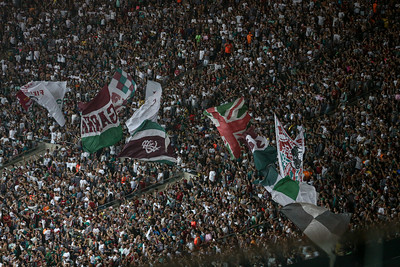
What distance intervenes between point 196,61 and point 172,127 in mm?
5216

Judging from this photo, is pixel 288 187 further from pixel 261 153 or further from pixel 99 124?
pixel 99 124

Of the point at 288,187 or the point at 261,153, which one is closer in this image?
the point at 288,187

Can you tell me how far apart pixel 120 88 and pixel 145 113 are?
1.86 meters

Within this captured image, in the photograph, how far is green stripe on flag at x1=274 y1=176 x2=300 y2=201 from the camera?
14.7m

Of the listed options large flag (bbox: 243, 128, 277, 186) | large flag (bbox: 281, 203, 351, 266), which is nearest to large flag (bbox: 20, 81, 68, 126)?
large flag (bbox: 243, 128, 277, 186)

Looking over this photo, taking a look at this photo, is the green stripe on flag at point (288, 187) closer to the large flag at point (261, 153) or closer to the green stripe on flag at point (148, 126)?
the large flag at point (261, 153)

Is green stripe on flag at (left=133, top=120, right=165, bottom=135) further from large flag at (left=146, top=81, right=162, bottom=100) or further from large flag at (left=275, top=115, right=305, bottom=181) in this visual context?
large flag at (left=275, top=115, right=305, bottom=181)

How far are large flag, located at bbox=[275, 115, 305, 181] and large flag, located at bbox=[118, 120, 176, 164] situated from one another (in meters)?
3.56

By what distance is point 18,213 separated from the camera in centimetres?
2497

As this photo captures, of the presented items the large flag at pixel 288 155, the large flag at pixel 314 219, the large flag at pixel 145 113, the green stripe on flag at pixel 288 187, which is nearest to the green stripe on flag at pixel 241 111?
the large flag at pixel 288 155

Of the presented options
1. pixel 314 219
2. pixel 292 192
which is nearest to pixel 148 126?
pixel 292 192

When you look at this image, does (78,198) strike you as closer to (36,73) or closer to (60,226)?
(60,226)

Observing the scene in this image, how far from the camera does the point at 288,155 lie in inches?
607

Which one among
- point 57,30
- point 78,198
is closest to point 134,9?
point 57,30
